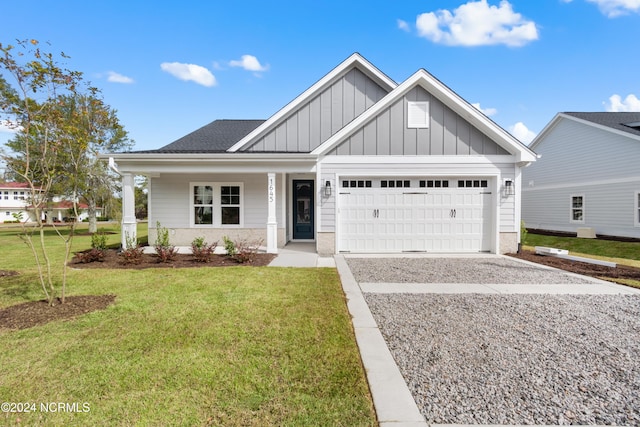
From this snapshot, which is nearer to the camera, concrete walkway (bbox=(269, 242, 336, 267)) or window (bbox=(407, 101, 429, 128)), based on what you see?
concrete walkway (bbox=(269, 242, 336, 267))

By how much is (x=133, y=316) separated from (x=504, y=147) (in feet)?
35.3

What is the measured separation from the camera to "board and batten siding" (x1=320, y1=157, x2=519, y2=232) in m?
9.45

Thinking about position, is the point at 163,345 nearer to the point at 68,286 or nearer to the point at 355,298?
the point at 355,298

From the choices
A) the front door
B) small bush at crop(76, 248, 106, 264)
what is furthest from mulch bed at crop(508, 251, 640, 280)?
small bush at crop(76, 248, 106, 264)

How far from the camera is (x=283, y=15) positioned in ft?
41.9

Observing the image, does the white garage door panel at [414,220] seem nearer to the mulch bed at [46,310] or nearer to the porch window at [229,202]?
the porch window at [229,202]

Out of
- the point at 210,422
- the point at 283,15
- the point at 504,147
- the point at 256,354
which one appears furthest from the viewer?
the point at 283,15

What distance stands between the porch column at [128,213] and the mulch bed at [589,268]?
12702mm

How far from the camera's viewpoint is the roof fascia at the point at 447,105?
9023 millimetres

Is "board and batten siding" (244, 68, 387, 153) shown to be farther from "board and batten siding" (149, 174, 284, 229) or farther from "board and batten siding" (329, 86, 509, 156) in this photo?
"board and batten siding" (329, 86, 509, 156)

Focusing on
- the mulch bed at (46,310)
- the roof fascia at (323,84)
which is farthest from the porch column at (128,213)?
the mulch bed at (46,310)

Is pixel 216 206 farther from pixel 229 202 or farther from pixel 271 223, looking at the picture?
pixel 271 223

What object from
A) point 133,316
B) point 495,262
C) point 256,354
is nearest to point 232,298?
point 133,316

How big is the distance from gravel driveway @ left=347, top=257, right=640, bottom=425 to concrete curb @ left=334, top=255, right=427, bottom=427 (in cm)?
10
